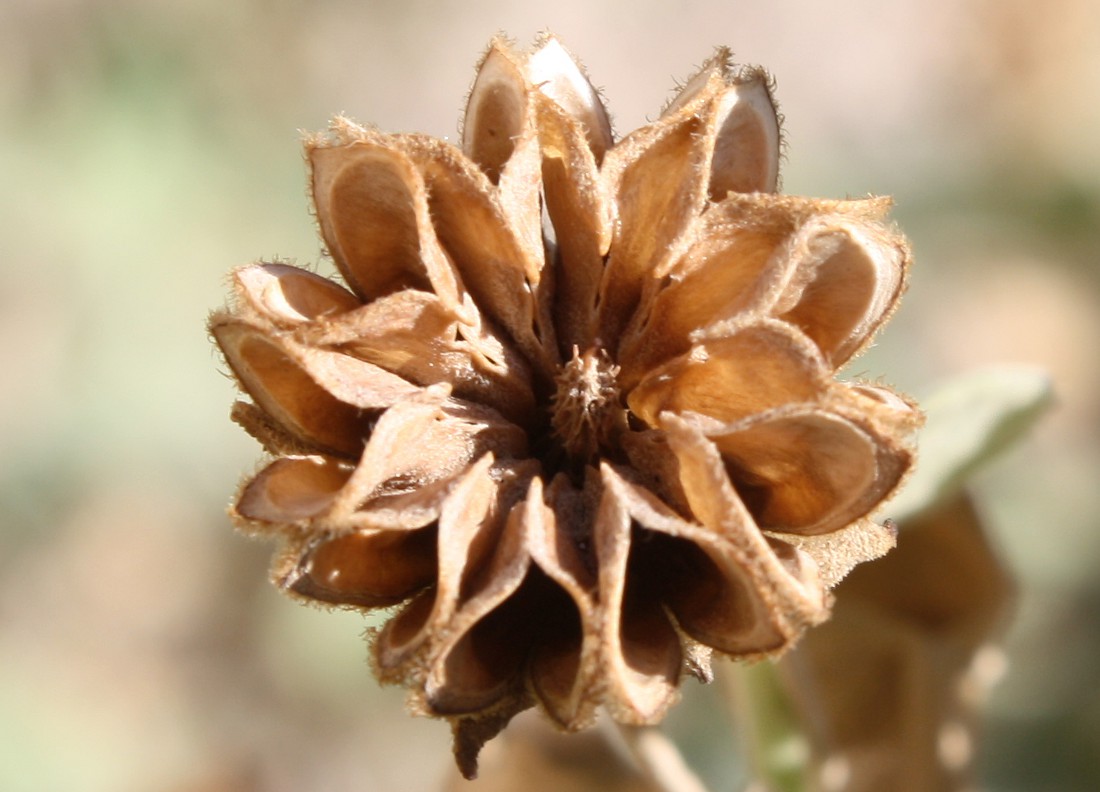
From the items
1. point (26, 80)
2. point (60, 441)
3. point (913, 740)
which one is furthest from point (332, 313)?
point (26, 80)

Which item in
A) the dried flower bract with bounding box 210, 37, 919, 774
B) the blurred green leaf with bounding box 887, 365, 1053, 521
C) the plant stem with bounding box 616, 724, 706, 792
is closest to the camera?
the dried flower bract with bounding box 210, 37, 919, 774

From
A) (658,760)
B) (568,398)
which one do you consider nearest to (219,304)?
(658,760)

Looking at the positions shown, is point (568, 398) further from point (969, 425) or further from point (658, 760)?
point (969, 425)

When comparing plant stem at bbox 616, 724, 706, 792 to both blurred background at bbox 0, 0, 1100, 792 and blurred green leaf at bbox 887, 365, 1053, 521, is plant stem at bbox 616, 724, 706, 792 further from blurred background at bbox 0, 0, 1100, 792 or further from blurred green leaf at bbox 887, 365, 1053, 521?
blurred background at bbox 0, 0, 1100, 792

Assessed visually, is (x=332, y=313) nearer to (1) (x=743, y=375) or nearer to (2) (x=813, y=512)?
(1) (x=743, y=375)

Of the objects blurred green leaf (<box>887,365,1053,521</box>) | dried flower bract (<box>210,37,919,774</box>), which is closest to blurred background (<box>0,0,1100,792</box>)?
blurred green leaf (<box>887,365,1053,521</box>)

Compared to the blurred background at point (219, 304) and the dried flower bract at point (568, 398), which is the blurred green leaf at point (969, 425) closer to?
the dried flower bract at point (568, 398)
